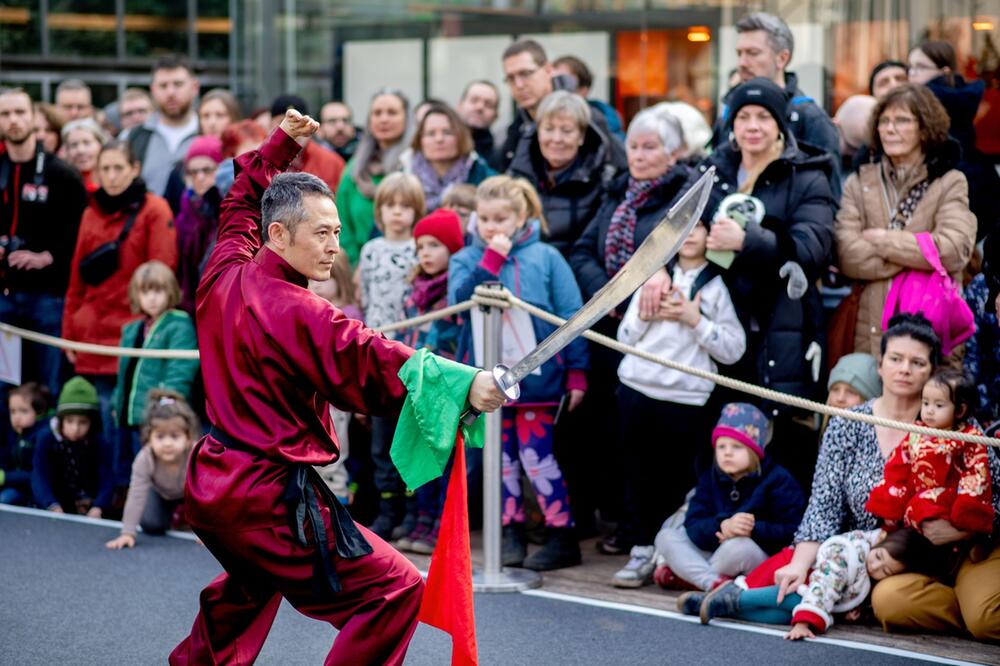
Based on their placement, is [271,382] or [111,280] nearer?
[271,382]

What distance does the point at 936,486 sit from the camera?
4723 millimetres

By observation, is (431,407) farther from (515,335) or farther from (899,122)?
(899,122)

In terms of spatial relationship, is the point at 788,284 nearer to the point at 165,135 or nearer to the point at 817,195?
the point at 817,195

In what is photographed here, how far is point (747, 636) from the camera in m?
4.77

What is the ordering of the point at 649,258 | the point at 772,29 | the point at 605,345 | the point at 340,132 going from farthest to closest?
the point at 340,132 < the point at 772,29 < the point at 605,345 < the point at 649,258

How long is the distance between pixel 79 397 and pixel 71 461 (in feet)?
1.03

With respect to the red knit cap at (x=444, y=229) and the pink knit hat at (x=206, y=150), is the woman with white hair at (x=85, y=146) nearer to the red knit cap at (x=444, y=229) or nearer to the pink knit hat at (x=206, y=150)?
the pink knit hat at (x=206, y=150)

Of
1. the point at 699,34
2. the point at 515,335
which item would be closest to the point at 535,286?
the point at 515,335

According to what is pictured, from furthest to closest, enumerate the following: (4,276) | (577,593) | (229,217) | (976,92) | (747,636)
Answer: (4,276)
(976,92)
(577,593)
(747,636)
(229,217)

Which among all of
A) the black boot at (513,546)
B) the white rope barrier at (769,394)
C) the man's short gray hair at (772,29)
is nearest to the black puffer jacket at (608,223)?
the white rope barrier at (769,394)

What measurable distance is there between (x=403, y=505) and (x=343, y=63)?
5437mm

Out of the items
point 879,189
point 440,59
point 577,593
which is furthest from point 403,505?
point 440,59

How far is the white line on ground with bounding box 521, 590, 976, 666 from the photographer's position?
452cm

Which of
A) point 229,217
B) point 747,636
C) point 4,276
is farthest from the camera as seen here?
point 4,276
